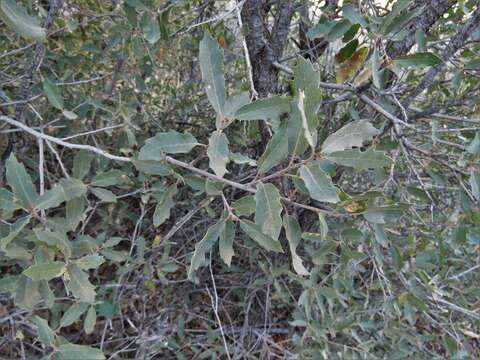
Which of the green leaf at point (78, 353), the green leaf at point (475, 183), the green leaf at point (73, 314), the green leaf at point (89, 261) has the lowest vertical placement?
the green leaf at point (475, 183)

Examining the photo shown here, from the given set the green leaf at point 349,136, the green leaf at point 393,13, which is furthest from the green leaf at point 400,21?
the green leaf at point 349,136

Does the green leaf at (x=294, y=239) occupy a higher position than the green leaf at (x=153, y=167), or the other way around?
the green leaf at (x=153, y=167)

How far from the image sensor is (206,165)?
4.78ft

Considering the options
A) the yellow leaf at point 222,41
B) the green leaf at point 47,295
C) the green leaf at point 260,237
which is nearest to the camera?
the green leaf at point 260,237

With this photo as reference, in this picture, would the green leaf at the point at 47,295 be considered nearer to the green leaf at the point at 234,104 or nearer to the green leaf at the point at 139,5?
the green leaf at the point at 234,104

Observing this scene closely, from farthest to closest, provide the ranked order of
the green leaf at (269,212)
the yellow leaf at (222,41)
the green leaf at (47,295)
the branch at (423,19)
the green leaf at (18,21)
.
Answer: the yellow leaf at (222,41) → the branch at (423,19) → the green leaf at (47,295) → the green leaf at (269,212) → the green leaf at (18,21)

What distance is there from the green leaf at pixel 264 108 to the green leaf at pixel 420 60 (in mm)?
340

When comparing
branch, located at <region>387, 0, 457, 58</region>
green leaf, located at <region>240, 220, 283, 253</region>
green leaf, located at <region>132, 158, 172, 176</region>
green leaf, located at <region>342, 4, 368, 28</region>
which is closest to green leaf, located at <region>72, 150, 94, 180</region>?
green leaf, located at <region>132, 158, 172, 176</region>

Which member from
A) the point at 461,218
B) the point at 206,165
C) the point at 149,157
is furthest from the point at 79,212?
the point at 461,218

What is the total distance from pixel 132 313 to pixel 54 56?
0.94 metres

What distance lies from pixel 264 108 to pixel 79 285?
1.54ft

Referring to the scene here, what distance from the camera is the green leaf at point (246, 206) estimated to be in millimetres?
725

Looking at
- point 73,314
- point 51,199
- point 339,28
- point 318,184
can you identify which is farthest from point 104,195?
point 339,28

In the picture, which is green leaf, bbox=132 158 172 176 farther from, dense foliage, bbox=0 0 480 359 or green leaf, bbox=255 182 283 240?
green leaf, bbox=255 182 283 240
